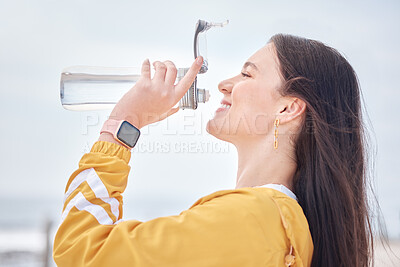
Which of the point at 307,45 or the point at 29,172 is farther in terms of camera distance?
the point at 29,172

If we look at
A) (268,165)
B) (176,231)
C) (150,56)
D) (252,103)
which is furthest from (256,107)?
(150,56)

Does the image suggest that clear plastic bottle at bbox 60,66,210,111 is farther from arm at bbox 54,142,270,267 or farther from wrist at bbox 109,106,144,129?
arm at bbox 54,142,270,267

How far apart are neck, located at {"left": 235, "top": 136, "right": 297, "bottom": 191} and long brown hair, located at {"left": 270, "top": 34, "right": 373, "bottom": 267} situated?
21 millimetres

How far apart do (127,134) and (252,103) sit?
12.1 inches

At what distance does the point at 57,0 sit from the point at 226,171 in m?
1.22

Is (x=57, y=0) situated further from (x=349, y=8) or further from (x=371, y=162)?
(x=371, y=162)

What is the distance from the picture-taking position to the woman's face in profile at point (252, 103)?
101cm

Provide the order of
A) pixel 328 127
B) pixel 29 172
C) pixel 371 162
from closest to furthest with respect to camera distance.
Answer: pixel 328 127, pixel 371 162, pixel 29 172

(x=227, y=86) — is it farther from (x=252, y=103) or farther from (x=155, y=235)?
(x=155, y=235)

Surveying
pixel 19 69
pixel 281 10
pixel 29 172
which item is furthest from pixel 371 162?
pixel 19 69

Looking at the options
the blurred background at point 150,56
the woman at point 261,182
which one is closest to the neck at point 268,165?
the woman at point 261,182

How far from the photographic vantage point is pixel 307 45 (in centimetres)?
106

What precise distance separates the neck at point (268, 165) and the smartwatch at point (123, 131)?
281 millimetres

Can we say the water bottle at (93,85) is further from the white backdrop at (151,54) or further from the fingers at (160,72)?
the white backdrop at (151,54)
